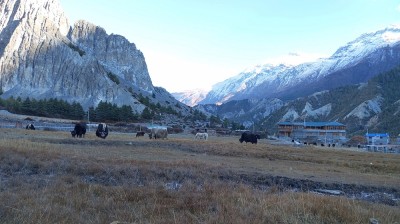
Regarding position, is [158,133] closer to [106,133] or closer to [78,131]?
[106,133]

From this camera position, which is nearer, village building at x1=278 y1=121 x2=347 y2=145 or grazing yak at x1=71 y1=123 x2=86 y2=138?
grazing yak at x1=71 y1=123 x2=86 y2=138

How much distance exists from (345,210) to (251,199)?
226cm

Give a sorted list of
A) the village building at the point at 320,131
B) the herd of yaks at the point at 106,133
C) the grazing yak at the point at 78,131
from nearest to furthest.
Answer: the grazing yak at the point at 78,131, the herd of yaks at the point at 106,133, the village building at the point at 320,131

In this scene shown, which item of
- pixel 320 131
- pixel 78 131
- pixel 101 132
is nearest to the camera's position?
pixel 78 131

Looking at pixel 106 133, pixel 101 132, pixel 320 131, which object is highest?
pixel 320 131

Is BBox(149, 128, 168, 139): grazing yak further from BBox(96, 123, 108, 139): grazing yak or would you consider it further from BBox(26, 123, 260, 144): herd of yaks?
BBox(96, 123, 108, 139): grazing yak

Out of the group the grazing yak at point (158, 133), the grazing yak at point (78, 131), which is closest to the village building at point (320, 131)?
the grazing yak at point (158, 133)

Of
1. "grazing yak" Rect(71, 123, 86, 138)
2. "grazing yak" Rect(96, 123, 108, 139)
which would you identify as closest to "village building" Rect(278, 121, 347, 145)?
"grazing yak" Rect(96, 123, 108, 139)

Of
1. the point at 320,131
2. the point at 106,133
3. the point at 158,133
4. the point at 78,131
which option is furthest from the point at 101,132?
the point at 320,131

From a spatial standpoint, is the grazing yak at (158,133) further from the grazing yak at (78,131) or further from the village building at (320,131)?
the village building at (320,131)

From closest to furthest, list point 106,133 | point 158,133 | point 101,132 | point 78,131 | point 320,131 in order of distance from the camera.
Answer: point 78,131 → point 101,132 → point 106,133 → point 158,133 → point 320,131

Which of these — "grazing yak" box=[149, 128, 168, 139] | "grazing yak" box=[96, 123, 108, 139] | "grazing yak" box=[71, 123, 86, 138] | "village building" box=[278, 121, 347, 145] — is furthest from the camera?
"village building" box=[278, 121, 347, 145]

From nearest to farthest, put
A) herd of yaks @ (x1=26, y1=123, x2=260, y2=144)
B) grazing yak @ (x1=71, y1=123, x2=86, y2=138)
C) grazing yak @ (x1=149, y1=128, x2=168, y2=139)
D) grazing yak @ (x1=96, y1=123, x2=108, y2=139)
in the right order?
grazing yak @ (x1=71, y1=123, x2=86, y2=138) < herd of yaks @ (x1=26, y1=123, x2=260, y2=144) < grazing yak @ (x1=96, y1=123, x2=108, y2=139) < grazing yak @ (x1=149, y1=128, x2=168, y2=139)

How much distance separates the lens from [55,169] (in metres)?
14.8
